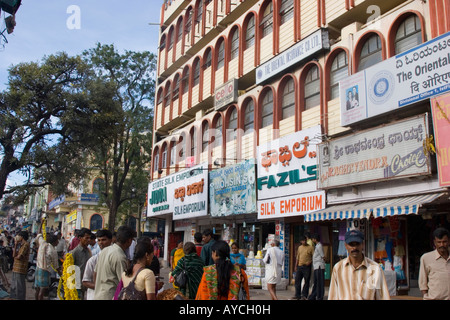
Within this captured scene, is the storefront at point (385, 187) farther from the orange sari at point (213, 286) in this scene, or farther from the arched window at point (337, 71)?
the orange sari at point (213, 286)

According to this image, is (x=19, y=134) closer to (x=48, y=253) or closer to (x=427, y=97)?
(x=48, y=253)

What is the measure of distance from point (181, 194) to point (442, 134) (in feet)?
51.9

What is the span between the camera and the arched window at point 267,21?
18.6 m

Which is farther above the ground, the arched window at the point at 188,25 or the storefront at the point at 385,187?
the arched window at the point at 188,25

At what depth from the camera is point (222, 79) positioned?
21.5 meters

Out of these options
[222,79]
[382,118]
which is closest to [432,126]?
[382,118]

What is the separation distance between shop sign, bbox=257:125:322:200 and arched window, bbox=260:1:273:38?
5.39 metres

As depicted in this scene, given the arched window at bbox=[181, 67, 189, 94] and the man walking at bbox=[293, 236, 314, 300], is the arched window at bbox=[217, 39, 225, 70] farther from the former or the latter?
the man walking at bbox=[293, 236, 314, 300]

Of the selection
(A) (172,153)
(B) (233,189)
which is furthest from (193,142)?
(B) (233,189)

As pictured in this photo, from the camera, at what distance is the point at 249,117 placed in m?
19.2

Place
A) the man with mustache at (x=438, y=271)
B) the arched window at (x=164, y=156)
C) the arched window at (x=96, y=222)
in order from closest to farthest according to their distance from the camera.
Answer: the man with mustache at (x=438, y=271)
the arched window at (x=164, y=156)
the arched window at (x=96, y=222)

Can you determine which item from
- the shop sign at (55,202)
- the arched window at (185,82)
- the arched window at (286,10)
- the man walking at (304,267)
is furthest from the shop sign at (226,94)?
the shop sign at (55,202)

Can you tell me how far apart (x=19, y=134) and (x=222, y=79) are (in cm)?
1001

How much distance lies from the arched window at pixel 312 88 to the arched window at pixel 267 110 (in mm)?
2238
